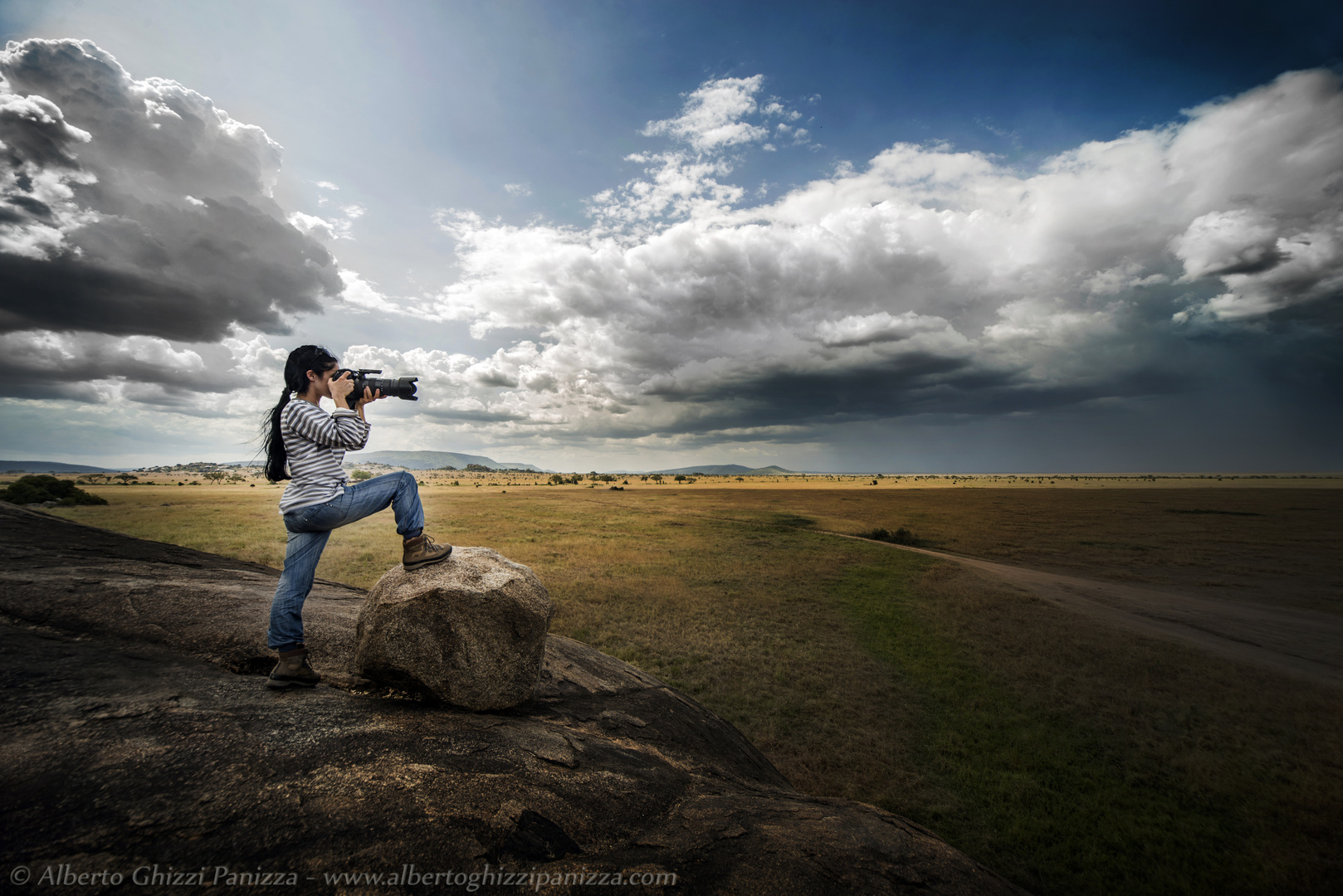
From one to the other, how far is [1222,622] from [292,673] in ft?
87.7

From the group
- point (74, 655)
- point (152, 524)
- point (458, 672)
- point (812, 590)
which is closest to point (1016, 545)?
point (812, 590)

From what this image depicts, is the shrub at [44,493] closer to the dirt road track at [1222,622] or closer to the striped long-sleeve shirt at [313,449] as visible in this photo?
the striped long-sleeve shirt at [313,449]

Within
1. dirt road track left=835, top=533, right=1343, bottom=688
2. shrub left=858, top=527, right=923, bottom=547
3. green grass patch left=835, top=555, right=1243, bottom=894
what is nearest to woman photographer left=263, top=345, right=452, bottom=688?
green grass patch left=835, top=555, right=1243, bottom=894

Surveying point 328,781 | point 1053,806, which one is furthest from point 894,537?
point 328,781

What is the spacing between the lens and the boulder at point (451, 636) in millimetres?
5934

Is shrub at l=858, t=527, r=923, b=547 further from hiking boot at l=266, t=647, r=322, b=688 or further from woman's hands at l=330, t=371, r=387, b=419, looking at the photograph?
hiking boot at l=266, t=647, r=322, b=688

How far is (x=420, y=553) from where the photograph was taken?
6.33m

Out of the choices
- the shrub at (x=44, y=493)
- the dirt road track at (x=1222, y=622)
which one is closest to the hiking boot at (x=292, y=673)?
the dirt road track at (x=1222, y=622)

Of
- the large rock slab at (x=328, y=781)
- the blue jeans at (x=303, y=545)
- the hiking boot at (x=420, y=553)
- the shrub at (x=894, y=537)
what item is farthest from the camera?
the shrub at (x=894, y=537)

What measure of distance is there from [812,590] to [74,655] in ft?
67.2

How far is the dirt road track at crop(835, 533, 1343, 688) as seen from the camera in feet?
47.4

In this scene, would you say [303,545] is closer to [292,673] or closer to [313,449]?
[313,449]

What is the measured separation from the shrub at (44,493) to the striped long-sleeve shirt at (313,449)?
5019cm

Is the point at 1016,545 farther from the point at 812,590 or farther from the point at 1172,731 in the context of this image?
the point at 1172,731
